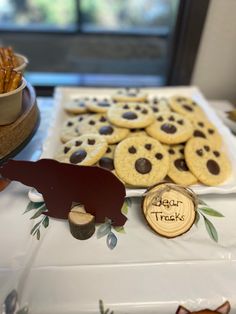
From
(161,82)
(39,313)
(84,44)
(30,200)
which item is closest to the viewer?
(39,313)

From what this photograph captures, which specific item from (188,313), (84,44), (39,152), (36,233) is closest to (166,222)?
(188,313)

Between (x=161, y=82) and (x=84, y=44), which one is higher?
(x=161, y=82)

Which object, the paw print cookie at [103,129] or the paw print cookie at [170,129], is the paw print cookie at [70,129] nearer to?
the paw print cookie at [103,129]

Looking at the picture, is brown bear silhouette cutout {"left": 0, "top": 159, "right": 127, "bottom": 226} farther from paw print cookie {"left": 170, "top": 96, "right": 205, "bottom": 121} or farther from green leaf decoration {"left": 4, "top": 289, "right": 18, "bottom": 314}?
paw print cookie {"left": 170, "top": 96, "right": 205, "bottom": 121}

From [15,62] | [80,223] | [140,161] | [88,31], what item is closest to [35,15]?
[88,31]

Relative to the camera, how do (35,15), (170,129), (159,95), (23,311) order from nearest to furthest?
(23,311) < (170,129) < (159,95) < (35,15)

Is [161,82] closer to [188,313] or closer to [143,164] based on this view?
[143,164]

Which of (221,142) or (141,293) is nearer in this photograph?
(141,293)

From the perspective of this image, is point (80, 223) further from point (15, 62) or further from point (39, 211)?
point (15, 62)
